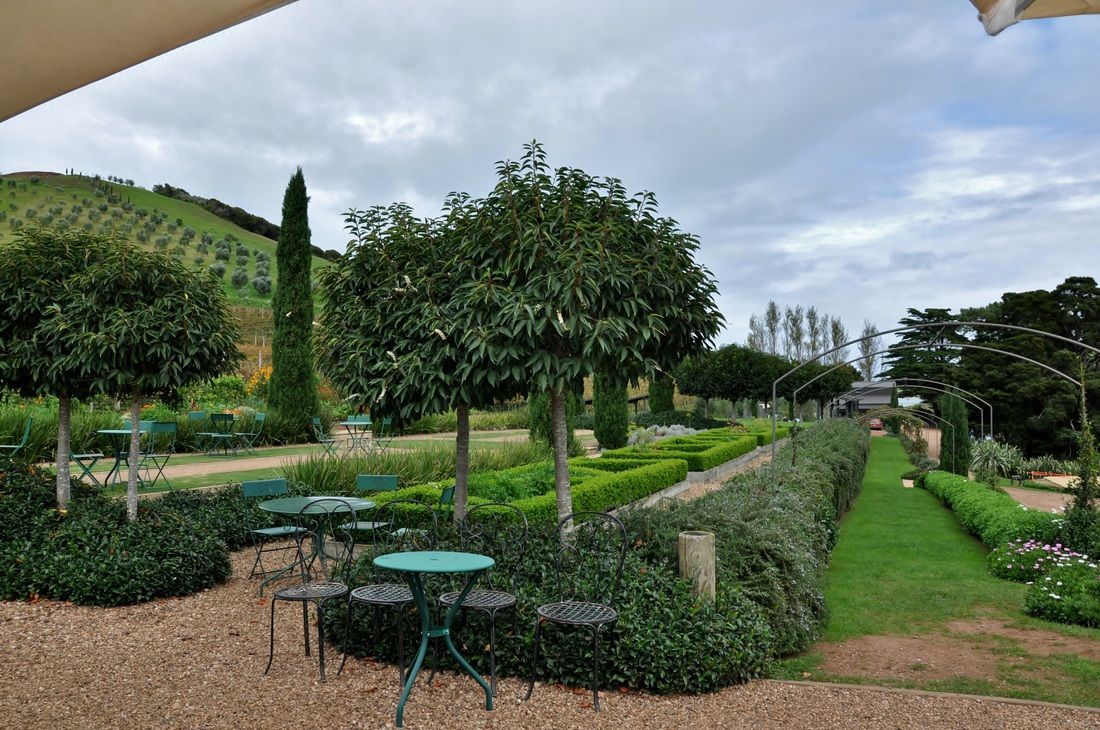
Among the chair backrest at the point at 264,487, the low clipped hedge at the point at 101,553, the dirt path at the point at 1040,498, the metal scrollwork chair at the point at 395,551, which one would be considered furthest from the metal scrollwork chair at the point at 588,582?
the dirt path at the point at 1040,498

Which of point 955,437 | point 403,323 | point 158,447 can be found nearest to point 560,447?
point 403,323

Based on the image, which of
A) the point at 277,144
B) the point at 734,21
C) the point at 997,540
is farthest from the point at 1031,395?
the point at 734,21

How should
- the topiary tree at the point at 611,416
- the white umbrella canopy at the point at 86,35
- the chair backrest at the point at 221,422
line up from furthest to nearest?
the topiary tree at the point at 611,416 → the chair backrest at the point at 221,422 → the white umbrella canopy at the point at 86,35

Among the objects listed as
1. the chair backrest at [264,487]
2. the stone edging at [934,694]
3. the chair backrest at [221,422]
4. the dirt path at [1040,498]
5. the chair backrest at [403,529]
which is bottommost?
the dirt path at [1040,498]

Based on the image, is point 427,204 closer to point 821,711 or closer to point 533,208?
point 533,208

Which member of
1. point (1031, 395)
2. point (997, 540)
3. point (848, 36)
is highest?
point (848, 36)

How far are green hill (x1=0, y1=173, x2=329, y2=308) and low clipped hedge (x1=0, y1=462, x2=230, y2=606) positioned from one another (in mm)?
44185

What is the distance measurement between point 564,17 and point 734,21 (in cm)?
95

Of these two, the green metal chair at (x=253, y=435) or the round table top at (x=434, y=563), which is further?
the green metal chair at (x=253, y=435)

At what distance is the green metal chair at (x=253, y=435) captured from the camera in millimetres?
16398

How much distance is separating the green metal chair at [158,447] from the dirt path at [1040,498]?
1581 centimetres

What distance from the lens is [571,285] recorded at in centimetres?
510

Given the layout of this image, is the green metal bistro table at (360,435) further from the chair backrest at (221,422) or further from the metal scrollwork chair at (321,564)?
the metal scrollwork chair at (321,564)

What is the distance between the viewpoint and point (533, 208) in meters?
5.71
